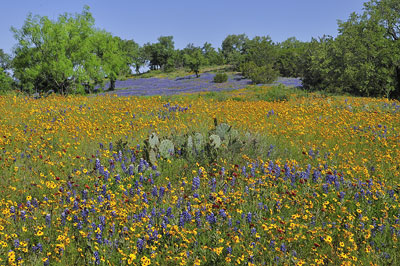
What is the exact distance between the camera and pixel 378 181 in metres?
5.14

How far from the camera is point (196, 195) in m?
4.54

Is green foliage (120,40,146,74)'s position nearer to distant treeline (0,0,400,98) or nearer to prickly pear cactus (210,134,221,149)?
distant treeline (0,0,400,98)

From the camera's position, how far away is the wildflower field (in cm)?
352

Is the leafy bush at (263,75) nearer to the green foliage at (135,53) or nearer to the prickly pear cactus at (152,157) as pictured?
the prickly pear cactus at (152,157)

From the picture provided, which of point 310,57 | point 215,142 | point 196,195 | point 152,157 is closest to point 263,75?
point 310,57

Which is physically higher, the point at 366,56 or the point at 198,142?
the point at 366,56

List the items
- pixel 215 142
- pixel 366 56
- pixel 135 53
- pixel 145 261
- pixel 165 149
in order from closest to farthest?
pixel 145 261
pixel 165 149
pixel 215 142
pixel 366 56
pixel 135 53

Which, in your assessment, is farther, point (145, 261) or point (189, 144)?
point (189, 144)

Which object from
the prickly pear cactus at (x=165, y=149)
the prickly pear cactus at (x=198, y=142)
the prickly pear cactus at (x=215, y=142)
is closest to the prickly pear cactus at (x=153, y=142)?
the prickly pear cactus at (x=165, y=149)

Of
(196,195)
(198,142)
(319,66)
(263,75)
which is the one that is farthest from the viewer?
(263,75)

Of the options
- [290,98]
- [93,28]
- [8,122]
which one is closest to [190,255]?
[8,122]

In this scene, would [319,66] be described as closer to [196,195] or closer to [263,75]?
[263,75]

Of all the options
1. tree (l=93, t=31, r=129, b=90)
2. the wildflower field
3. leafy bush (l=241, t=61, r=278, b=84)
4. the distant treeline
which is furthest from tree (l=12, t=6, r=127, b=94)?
the wildflower field

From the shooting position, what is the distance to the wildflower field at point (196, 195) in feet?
11.5
